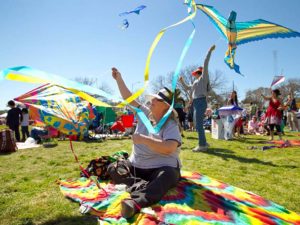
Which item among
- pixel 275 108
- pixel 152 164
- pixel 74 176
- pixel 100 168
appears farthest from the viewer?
pixel 275 108

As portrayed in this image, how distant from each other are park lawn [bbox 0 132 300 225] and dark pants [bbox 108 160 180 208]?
503mm

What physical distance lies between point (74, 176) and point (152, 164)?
1.69 m

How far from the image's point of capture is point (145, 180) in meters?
2.93

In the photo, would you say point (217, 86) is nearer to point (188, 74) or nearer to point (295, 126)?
point (188, 74)

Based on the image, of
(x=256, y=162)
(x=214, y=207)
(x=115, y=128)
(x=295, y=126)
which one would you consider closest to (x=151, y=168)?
(x=214, y=207)

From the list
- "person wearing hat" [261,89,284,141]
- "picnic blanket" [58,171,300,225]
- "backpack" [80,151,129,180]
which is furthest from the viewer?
"person wearing hat" [261,89,284,141]

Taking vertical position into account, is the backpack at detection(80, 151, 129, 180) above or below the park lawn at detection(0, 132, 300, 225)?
above

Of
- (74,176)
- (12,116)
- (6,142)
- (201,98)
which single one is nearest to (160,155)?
(74,176)

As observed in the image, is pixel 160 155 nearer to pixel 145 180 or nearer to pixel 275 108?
pixel 145 180

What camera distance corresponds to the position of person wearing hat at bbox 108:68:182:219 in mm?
2455

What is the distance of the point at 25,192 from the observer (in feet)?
10.8

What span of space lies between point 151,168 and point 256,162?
3.11m

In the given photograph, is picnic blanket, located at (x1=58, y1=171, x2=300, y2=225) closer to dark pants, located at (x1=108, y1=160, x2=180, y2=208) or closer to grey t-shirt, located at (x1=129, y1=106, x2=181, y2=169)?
dark pants, located at (x1=108, y1=160, x2=180, y2=208)

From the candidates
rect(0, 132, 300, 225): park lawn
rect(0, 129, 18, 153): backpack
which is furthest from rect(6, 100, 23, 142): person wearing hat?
rect(0, 132, 300, 225): park lawn
